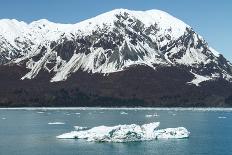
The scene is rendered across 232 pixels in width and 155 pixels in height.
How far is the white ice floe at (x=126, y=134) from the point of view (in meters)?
126

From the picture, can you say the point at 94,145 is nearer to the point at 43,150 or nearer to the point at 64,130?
the point at 43,150

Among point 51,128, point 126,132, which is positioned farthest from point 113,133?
point 51,128

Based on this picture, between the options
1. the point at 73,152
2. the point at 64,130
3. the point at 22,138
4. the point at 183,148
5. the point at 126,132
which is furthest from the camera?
the point at 64,130

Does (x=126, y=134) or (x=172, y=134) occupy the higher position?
(x=172, y=134)

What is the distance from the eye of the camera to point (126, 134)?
126312mm

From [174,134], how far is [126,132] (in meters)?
15.2

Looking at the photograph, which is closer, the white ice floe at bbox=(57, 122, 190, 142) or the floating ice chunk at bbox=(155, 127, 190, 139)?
the white ice floe at bbox=(57, 122, 190, 142)

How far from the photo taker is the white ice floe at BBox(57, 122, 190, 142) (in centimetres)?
12550

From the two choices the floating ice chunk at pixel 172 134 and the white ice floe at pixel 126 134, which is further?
the floating ice chunk at pixel 172 134

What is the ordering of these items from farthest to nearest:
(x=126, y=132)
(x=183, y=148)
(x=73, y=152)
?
(x=126, y=132), (x=183, y=148), (x=73, y=152)

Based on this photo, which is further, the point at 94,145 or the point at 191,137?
the point at 191,137

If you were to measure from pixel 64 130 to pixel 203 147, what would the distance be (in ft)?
164

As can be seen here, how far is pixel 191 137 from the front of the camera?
13800cm

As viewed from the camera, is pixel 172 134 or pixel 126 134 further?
pixel 172 134
